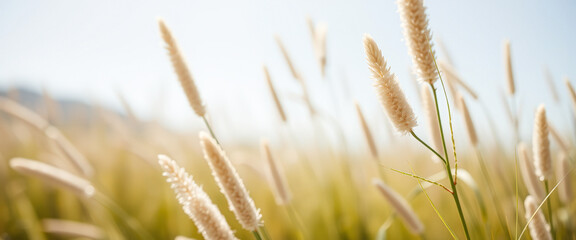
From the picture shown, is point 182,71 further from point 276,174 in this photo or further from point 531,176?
point 531,176

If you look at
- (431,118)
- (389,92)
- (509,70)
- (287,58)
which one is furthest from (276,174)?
(509,70)

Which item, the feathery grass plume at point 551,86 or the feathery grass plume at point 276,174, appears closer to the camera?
the feathery grass plume at point 276,174

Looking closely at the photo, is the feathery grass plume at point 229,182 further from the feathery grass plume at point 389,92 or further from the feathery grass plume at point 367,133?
the feathery grass plume at point 367,133

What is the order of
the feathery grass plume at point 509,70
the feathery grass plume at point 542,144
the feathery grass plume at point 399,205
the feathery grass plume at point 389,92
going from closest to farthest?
the feathery grass plume at point 389,92 → the feathery grass plume at point 542,144 → the feathery grass plume at point 399,205 → the feathery grass plume at point 509,70

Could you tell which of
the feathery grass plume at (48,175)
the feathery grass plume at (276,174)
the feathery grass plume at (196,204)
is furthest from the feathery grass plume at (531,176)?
the feathery grass plume at (48,175)

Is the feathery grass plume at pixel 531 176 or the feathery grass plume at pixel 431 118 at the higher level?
the feathery grass plume at pixel 431 118

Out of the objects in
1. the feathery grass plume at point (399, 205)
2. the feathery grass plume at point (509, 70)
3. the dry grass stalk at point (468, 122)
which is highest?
the feathery grass plume at point (509, 70)

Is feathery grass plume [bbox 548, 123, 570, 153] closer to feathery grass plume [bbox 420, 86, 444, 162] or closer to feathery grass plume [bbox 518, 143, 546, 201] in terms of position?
feathery grass plume [bbox 518, 143, 546, 201]

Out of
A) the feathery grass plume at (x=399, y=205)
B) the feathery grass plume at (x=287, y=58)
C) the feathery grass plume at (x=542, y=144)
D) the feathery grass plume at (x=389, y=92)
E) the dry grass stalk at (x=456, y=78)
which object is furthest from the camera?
the feathery grass plume at (x=287, y=58)
